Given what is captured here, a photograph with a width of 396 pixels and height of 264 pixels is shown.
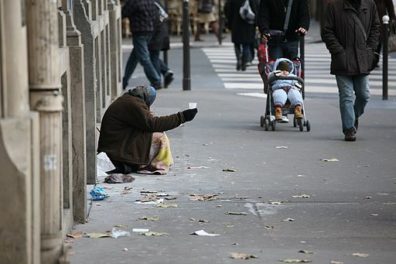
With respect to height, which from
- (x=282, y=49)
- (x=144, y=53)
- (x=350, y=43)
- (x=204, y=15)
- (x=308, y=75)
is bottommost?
(x=308, y=75)

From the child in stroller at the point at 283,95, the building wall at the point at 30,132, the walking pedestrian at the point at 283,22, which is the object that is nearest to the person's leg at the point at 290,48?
the walking pedestrian at the point at 283,22

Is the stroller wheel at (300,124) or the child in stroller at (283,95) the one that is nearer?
the child in stroller at (283,95)

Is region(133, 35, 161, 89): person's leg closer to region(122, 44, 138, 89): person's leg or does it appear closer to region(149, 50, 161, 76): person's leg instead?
region(122, 44, 138, 89): person's leg

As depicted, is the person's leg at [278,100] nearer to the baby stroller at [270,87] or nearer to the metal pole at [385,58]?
the baby stroller at [270,87]

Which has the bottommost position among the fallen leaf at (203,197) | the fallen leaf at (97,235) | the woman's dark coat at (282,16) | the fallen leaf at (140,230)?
the fallen leaf at (203,197)

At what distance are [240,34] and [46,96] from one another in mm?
17810

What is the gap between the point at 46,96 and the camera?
622cm

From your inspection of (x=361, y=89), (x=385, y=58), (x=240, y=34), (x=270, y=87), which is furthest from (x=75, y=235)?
(x=240, y=34)

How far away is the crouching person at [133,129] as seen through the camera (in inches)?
413

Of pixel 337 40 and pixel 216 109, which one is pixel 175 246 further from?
pixel 216 109

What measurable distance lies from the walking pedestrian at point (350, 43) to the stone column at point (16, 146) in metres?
7.30

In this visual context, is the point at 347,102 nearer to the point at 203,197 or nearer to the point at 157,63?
the point at 203,197

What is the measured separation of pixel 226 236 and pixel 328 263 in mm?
1046

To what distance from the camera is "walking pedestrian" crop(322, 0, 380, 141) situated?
1286cm
